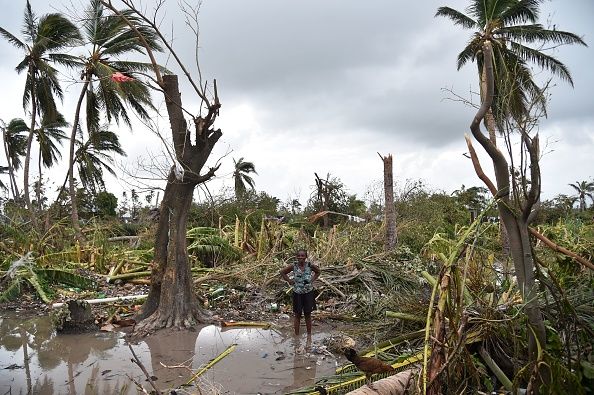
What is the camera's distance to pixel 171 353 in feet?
23.4

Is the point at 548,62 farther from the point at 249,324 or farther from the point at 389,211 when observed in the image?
the point at 249,324

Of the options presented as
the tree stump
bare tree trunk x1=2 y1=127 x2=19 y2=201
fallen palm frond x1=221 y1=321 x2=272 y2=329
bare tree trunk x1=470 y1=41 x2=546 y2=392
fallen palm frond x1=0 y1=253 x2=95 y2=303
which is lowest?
fallen palm frond x1=221 y1=321 x2=272 y2=329

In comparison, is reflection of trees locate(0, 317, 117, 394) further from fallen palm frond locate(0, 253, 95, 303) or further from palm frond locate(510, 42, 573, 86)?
palm frond locate(510, 42, 573, 86)

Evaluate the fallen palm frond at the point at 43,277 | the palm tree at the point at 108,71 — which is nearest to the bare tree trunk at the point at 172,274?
the fallen palm frond at the point at 43,277

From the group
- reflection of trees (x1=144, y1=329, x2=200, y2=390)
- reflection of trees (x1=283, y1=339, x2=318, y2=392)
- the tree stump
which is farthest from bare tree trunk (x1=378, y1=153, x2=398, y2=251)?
the tree stump

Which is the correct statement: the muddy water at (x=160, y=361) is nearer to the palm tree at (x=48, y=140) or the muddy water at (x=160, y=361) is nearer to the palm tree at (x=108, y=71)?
the palm tree at (x=108, y=71)

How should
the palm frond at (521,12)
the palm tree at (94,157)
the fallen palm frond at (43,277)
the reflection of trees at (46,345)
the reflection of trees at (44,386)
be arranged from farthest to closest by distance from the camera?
1. the palm tree at (94,157)
2. the palm frond at (521,12)
3. the fallen palm frond at (43,277)
4. the reflection of trees at (46,345)
5. the reflection of trees at (44,386)

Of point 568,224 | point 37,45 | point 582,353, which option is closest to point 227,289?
point 568,224

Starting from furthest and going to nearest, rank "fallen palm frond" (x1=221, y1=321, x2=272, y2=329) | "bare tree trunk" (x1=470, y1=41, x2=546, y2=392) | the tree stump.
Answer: "fallen palm frond" (x1=221, y1=321, x2=272, y2=329)
the tree stump
"bare tree trunk" (x1=470, y1=41, x2=546, y2=392)

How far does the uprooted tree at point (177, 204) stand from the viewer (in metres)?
8.11

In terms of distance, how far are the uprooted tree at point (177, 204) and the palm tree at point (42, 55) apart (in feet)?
40.8

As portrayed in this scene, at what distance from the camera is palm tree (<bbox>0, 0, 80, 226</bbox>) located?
1891 cm

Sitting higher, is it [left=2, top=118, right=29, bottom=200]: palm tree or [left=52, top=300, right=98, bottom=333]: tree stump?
[left=2, top=118, right=29, bottom=200]: palm tree

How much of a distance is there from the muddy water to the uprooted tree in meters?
0.42
